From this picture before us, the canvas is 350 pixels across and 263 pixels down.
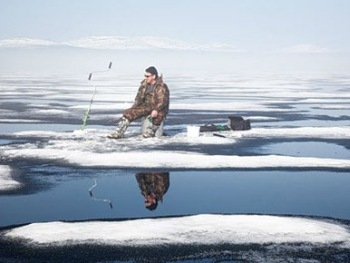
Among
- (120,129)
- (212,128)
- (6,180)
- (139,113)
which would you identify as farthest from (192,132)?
(6,180)

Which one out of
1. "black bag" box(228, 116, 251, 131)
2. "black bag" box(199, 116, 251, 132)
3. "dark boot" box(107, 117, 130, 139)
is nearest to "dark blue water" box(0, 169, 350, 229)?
"dark boot" box(107, 117, 130, 139)

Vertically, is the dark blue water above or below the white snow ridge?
below

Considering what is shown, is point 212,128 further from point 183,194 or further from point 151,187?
point 183,194

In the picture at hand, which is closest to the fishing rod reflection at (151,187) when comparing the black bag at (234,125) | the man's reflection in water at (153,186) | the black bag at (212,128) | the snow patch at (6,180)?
the man's reflection in water at (153,186)

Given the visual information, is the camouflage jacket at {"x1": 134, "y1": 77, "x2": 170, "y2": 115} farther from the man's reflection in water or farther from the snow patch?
the snow patch

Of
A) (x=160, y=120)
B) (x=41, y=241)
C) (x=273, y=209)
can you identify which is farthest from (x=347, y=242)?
(x=160, y=120)

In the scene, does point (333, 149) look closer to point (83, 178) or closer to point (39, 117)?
point (83, 178)

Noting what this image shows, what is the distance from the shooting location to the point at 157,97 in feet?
46.3

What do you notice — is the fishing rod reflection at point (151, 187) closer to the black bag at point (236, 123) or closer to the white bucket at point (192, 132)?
the white bucket at point (192, 132)

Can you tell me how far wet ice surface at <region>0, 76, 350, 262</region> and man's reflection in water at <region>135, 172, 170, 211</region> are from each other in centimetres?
11

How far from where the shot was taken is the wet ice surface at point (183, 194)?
607cm

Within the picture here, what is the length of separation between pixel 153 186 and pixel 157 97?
17.5 ft

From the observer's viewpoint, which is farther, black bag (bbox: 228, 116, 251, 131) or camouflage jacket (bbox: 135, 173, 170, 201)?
black bag (bbox: 228, 116, 251, 131)

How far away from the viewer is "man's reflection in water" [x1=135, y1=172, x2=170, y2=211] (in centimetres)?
809
